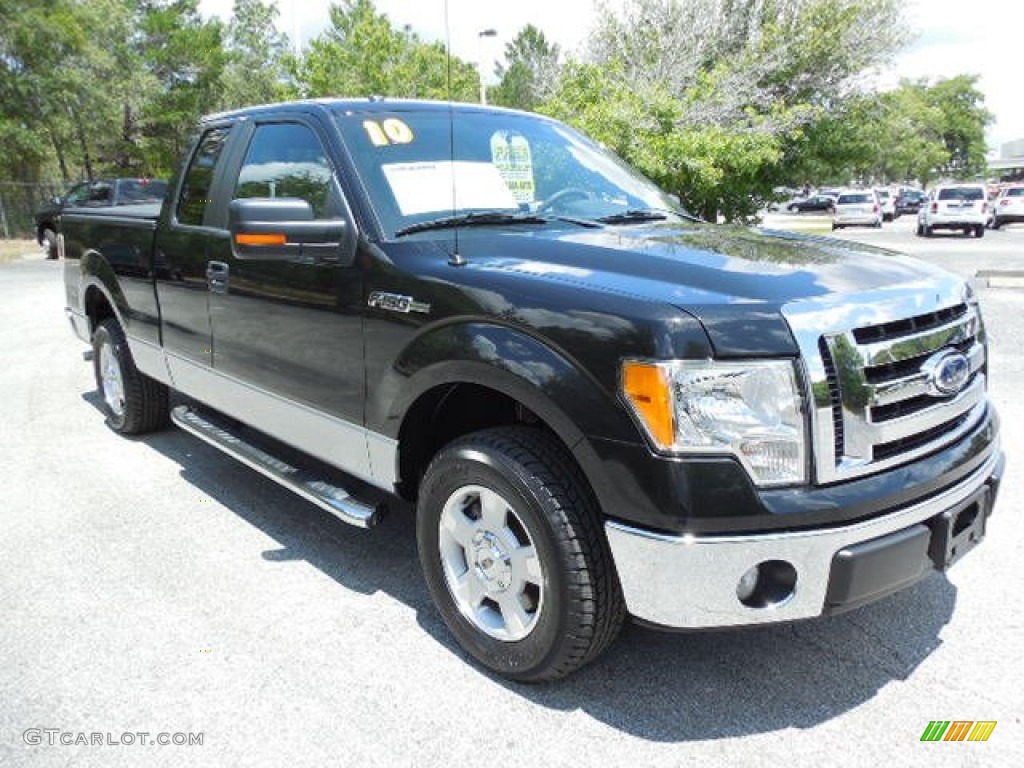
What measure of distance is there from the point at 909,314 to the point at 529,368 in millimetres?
1120

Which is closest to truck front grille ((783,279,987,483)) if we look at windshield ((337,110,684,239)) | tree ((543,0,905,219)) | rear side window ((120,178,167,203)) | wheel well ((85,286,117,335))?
windshield ((337,110,684,239))

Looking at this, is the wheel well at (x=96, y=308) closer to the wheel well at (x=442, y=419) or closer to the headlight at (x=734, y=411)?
the wheel well at (x=442, y=419)

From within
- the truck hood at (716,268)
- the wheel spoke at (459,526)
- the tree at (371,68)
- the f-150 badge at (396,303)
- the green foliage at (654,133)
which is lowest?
the wheel spoke at (459,526)

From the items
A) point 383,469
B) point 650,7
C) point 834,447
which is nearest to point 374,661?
point 383,469

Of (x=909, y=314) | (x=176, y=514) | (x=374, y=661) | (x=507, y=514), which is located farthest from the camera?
(x=176, y=514)

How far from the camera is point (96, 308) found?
5797 millimetres

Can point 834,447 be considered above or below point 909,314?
below

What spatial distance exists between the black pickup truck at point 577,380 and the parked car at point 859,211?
3270 centimetres

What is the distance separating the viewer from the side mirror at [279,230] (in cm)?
294

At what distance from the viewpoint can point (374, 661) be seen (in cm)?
296

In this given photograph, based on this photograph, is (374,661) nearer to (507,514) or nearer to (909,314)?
(507,514)

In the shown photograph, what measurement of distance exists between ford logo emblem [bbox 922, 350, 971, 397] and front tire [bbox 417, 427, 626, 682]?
1.07m

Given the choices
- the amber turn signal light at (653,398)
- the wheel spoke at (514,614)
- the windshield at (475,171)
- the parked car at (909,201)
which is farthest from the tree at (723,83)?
the parked car at (909,201)

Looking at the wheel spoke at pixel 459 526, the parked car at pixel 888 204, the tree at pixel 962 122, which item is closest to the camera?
the wheel spoke at pixel 459 526
